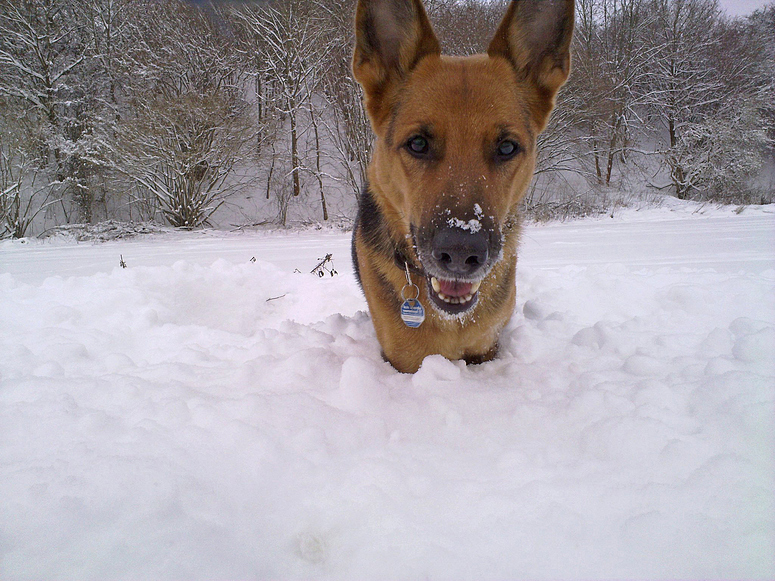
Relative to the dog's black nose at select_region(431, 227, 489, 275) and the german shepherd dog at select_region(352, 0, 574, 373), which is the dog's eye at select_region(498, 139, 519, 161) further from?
the dog's black nose at select_region(431, 227, 489, 275)

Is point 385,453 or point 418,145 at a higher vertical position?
point 418,145

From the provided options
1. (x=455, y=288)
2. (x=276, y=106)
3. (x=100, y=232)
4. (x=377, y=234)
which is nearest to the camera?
(x=455, y=288)

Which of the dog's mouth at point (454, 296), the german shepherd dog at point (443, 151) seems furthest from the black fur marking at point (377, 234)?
the dog's mouth at point (454, 296)

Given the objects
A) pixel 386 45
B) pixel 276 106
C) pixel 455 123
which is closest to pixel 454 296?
pixel 455 123

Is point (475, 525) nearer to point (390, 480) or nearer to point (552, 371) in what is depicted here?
point (390, 480)

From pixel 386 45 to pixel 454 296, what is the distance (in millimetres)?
1545

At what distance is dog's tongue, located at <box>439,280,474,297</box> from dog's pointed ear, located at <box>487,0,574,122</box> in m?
1.39

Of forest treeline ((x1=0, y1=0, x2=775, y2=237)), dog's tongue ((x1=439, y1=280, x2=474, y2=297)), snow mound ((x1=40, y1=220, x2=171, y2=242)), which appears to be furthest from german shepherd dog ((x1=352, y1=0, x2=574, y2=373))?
forest treeline ((x1=0, y1=0, x2=775, y2=237))

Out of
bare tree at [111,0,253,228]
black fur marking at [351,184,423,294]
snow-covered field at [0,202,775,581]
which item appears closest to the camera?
snow-covered field at [0,202,775,581]

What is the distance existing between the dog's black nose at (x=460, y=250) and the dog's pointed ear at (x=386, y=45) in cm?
113

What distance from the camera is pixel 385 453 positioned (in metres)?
Result: 1.35

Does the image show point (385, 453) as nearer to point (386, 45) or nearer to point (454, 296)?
point (454, 296)

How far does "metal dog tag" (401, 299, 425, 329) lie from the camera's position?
200 centimetres

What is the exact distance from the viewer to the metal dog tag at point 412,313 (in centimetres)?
200
